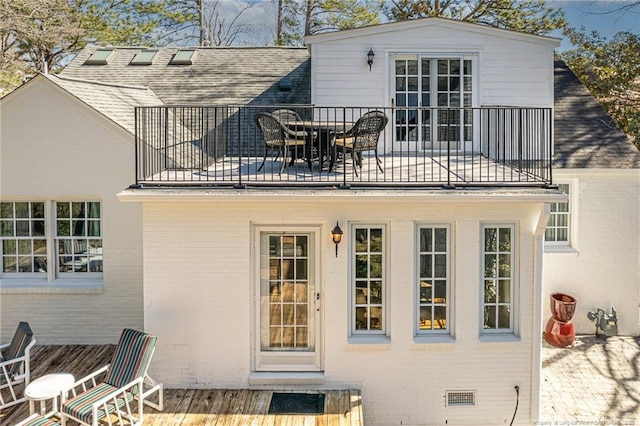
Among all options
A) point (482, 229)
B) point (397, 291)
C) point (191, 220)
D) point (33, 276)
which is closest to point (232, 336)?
point (191, 220)

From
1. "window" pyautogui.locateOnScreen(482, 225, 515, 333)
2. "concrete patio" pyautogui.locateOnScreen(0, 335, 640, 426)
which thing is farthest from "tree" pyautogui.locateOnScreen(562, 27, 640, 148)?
"window" pyautogui.locateOnScreen(482, 225, 515, 333)

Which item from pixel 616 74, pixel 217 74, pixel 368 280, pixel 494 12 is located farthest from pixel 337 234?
pixel 494 12

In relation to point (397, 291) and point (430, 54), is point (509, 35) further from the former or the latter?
point (397, 291)

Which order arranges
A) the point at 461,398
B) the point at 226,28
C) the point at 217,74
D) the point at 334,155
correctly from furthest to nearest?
the point at 226,28, the point at 217,74, the point at 334,155, the point at 461,398

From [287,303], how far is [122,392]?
2.59 metres

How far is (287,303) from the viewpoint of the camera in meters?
7.68

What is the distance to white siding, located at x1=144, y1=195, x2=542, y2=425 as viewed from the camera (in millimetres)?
7457

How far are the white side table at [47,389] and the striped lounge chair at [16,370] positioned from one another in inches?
35.0

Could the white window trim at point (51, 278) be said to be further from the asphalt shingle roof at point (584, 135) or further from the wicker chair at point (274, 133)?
the asphalt shingle roof at point (584, 135)

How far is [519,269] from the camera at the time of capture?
7.51 meters

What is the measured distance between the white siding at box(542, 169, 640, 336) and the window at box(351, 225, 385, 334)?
212 inches

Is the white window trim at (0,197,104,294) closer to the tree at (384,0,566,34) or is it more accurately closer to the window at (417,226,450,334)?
the window at (417,226,450,334)

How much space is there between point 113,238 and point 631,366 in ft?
34.0

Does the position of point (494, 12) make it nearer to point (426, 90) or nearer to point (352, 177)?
point (426, 90)
